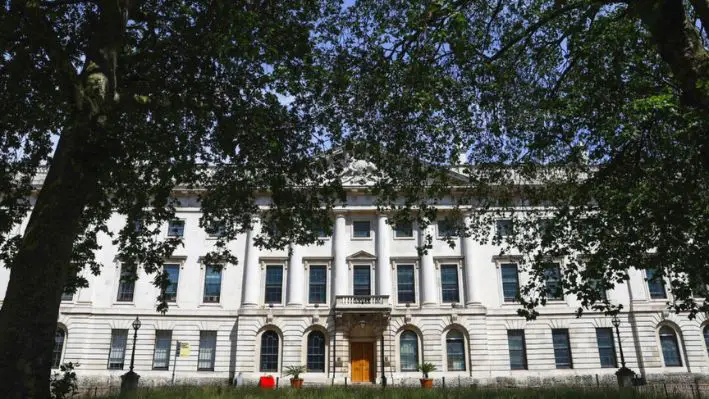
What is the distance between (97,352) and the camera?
35344 millimetres

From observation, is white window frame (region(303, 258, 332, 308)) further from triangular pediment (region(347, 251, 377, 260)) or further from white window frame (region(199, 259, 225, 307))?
white window frame (region(199, 259, 225, 307))

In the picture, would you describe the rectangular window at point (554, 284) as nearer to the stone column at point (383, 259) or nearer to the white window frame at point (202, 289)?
the stone column at point (383, 259)

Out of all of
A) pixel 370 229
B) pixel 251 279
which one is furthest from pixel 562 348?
pixel 251 279

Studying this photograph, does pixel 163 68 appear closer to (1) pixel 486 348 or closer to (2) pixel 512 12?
(2) pixel 512 12

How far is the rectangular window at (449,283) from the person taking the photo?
1436 inches

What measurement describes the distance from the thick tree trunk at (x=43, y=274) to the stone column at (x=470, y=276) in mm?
29182

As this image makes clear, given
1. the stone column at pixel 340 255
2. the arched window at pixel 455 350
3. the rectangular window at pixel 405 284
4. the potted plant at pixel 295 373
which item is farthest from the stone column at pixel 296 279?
the arched window at pixel 455 350

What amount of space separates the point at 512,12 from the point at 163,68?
8731mm

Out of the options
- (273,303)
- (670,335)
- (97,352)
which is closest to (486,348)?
(670,335)

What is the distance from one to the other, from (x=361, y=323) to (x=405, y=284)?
4251 mm

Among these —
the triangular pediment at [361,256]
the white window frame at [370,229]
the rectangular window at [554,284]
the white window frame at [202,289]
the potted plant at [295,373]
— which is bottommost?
the potted plant at [295,373]

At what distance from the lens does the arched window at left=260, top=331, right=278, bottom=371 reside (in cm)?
3522

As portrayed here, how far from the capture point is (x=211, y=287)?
122 ft

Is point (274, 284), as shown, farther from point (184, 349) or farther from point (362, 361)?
point (362, 361)
